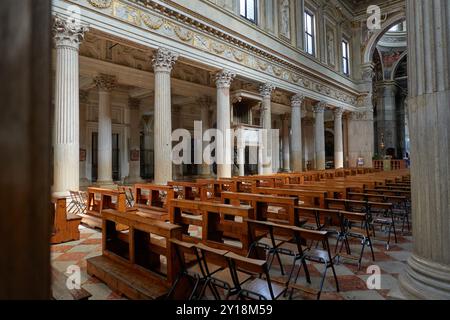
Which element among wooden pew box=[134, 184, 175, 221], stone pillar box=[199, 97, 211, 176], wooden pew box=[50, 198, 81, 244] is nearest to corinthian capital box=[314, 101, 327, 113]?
stone pillar box=[199, 97, 211, 176]

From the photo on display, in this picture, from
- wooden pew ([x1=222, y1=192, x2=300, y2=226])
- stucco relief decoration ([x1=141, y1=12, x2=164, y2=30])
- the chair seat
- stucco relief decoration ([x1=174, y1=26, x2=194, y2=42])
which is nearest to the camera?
the chair seat

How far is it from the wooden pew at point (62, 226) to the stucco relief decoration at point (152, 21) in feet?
21.2

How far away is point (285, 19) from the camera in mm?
15602

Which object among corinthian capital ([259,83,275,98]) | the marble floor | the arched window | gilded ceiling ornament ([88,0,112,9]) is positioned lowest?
the marble floor

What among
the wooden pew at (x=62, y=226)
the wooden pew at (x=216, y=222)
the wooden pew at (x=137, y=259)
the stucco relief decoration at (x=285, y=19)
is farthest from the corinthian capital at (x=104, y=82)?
the wooden pew at (x=137, y=259)

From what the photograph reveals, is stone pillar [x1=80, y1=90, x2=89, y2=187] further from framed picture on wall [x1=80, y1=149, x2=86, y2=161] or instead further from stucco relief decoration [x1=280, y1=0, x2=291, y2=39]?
stucco relief decoration [x1=280, y1=0, x2=291, y2=39]

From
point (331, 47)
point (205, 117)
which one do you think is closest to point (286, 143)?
point (331, 47)

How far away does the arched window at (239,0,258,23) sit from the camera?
13.1m

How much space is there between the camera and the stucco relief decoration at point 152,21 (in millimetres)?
8805

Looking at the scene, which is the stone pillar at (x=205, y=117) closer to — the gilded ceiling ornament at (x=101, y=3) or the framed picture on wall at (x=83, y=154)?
the framed picture on wall at (x=83, y=154)

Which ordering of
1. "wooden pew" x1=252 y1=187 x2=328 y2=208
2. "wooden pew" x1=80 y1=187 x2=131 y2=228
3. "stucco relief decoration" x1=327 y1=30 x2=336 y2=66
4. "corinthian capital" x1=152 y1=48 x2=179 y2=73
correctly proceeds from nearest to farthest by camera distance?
"wooden pew" x1=252 y1=187 x2=328 y2=208 → "wooden pew" x1=80 y1=187 x2=131 y2=228 → "corinthian capital" x1=152 y1=48 x2=179 y2=73 → "stucco relief decoration" x1=327 y1=30 x2=336 y2=66

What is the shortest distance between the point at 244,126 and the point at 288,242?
10.9 metres

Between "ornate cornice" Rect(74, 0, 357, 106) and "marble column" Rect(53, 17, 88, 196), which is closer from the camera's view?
"marble column" Rect(53, 17, 88, 196)

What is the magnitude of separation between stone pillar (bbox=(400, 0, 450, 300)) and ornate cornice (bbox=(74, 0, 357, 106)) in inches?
314
